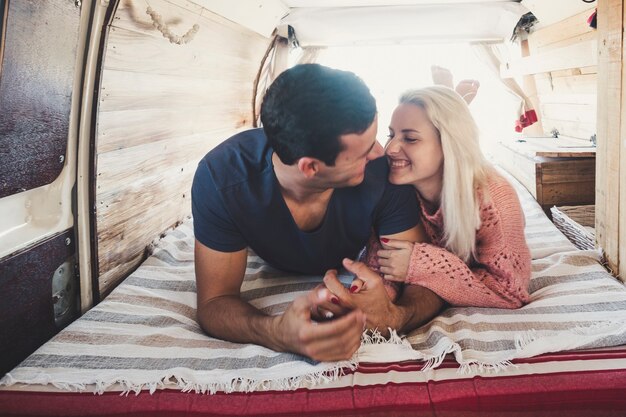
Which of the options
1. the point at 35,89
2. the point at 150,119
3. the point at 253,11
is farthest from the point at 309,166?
the point at 253,11

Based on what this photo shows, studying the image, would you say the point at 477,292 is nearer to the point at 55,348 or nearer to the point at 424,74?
the point at 55,348

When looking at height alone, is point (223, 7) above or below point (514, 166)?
above

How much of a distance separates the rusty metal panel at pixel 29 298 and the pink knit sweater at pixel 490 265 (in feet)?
3.73

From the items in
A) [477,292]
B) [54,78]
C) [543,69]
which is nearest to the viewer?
[54,78]

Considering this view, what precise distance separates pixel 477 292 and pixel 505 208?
0.33m

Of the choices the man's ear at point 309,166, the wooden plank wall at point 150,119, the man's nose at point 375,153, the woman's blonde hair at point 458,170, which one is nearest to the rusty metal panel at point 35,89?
the wooden plank wall at point 150,119

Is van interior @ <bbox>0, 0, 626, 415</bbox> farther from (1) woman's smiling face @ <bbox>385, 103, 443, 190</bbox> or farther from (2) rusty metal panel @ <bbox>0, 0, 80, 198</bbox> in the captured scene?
(1) woman's smiling face @ <bbox>385, 103, 443, 190</bbox>

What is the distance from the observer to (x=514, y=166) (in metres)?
3.72

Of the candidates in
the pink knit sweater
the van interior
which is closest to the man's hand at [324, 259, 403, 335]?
the van interior

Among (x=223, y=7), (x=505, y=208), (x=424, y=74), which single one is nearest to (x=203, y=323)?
(x=505, y=208)

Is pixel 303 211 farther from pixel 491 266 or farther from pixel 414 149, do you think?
pixel 491 266

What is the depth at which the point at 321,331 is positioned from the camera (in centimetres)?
124

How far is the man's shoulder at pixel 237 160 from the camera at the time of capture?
1.62m

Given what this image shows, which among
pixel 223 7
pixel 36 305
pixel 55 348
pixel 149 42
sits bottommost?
pixel 55 348
